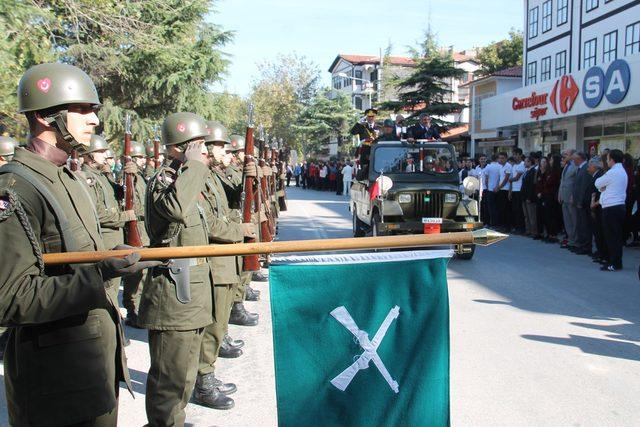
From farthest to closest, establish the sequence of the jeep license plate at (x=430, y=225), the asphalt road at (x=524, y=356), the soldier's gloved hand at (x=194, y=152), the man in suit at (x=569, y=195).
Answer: the man in suit at (x=569, y=195) < the jeep license plate at (x=430, y=225) < the asphalt road at (x=524, y=356) < the soldier's gloved hand at (x=194, y=152)

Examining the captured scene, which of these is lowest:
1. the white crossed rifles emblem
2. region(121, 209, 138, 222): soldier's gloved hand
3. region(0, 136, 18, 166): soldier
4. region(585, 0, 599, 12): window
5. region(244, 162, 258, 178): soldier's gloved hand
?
the white crossed rifles emblem

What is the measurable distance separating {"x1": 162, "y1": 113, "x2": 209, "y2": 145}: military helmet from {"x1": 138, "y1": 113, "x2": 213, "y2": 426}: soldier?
410 millimetres

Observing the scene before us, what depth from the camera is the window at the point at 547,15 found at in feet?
108

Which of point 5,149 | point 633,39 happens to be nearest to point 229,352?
point 5,149

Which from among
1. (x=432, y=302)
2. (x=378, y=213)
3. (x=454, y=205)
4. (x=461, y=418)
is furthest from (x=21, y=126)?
(x=432, y=302)

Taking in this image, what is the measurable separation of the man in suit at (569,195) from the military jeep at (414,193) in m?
2.27

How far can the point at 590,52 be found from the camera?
95.9ft

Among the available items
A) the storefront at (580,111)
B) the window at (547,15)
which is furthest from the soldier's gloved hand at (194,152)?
the window at (547,15)

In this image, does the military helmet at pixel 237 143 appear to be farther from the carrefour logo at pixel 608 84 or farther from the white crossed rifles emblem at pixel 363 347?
the carrefour logo at pixel 608 84

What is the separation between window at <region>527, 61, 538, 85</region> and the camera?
35.2m

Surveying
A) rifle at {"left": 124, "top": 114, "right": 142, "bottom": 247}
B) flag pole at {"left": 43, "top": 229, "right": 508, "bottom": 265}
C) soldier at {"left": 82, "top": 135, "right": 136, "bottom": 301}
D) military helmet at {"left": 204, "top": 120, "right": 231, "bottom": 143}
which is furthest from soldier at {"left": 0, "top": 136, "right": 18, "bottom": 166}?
flag pole at {"left": 43, "top": 229, "right": 508, "bottom": 265}

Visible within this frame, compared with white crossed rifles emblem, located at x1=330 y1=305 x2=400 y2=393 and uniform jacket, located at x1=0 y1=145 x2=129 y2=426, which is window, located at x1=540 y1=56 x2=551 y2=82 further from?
uniform jacket, located at x1=0 y1=145 x2=129 y2=426

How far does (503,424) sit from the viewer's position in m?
4.23

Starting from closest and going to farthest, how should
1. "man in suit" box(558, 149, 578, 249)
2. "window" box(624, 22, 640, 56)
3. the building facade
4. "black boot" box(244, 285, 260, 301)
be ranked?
"black boot" box(244, 285, 260, 301) < "man in suit" box(558, 149, 578, 249) < the building facade < "window" box(624, 22, 640, 56)
